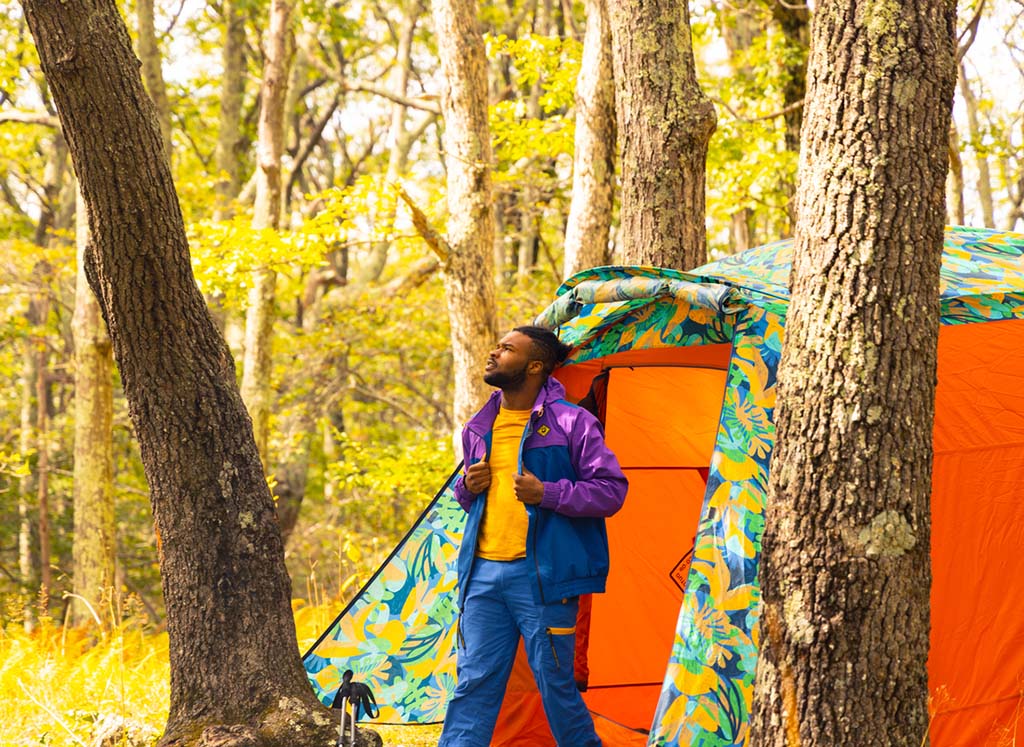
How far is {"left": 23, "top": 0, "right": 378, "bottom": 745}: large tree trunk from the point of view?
3.35 m

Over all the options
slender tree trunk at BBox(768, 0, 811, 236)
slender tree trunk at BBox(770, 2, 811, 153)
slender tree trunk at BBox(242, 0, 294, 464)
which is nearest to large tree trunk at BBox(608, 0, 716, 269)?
slender tree trunk at BBox(768, 0, 811, 236)

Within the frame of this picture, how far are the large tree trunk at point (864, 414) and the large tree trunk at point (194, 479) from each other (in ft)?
5.51

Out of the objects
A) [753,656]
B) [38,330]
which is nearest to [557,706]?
[753,656]

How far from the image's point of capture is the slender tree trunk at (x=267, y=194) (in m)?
9.31

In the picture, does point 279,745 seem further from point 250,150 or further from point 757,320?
point 250,150

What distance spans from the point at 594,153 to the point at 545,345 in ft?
12.3

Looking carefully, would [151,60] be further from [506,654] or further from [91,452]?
[506,654]

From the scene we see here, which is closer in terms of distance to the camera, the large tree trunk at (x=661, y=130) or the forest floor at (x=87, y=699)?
the forest floor at (x=87, y=699)

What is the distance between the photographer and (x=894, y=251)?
265 cm

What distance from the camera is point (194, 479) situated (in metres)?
3.51

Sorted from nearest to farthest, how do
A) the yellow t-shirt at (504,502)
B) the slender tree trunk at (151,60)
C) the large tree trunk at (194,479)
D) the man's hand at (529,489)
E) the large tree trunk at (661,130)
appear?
the large tree trunk at (194,479), the man's hand at (529,489), the yellow t-shirt at (504,502), the large tree trunk at (661,130), the slender tree trunk at (151,60)

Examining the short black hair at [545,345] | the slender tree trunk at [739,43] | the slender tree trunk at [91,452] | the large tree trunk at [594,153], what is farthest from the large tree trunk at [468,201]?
the slender tree trunk at [739,43]

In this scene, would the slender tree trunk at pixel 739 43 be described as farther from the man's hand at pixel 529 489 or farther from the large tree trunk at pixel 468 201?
the man's hand at pixel 529 489

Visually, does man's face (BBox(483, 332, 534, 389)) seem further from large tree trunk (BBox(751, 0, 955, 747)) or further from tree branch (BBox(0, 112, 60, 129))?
tree branch (BBox(0, 112, 60, 129))
